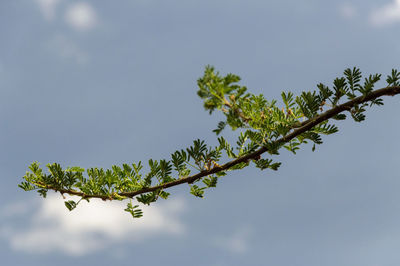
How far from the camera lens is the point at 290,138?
4.49 m

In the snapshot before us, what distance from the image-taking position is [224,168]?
4.84 meters

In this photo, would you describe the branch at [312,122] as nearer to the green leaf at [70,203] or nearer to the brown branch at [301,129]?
the brown branch at [301,129]

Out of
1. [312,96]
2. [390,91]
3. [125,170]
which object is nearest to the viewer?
[390,91]

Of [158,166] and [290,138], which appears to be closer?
[290,138]

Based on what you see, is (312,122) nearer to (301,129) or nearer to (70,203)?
(301,129)

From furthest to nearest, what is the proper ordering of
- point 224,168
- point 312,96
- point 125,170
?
point 125,170 → point 224,168 → point 312,96

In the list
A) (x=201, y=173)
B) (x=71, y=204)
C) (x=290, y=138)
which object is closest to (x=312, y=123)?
(x=290, y=138)

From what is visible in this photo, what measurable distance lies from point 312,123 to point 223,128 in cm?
93

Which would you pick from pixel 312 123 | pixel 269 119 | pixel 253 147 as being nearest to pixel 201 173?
pixel 253 147

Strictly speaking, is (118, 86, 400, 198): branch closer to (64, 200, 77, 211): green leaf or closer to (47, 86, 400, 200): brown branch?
(47, 86, 400, 200): brown branch

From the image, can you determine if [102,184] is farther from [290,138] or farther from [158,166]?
[290,138]

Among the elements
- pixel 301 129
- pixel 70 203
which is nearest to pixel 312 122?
pixel 301 129

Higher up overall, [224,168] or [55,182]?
[55,182]

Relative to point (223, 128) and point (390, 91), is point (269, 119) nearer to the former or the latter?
point (223, 128)
